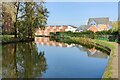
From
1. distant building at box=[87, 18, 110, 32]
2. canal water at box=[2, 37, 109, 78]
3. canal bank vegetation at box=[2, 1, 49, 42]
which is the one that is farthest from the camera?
distant building at box=[87, 18, 110, 32]

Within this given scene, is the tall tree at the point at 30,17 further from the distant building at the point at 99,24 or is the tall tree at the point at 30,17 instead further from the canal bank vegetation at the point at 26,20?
the distant building at the point at 99,24

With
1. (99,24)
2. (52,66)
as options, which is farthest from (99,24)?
(52,66)

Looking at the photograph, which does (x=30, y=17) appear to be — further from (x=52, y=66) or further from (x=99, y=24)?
(x=99, y=24)

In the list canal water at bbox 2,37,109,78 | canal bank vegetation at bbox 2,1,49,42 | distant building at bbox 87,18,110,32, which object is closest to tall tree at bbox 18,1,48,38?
canal bank vegetation at bbox 2,1,49,42

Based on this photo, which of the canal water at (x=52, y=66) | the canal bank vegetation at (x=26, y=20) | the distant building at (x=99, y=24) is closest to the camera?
the canal water at (x=52, y=66)

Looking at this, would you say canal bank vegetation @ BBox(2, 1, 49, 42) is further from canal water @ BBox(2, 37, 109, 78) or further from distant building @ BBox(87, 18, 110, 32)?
distant building @ BBox(87, 18, 110, 32)

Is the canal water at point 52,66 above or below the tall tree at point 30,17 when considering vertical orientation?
below

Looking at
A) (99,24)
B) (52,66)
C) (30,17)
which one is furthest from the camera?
(99,24)

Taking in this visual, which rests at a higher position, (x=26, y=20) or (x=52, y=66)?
(x=26, y=20)

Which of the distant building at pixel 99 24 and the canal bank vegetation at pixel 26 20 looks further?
the distant building at pixel 99 24

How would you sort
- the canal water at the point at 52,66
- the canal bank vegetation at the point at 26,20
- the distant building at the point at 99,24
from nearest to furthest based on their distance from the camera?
the canal water at the point at 52,66 → the canal bank vegetation at the point at 26,20 → the distant building at the point at 99,24

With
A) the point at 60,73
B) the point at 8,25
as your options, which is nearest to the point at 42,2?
the point at 8,25

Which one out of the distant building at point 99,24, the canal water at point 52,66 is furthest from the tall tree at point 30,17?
the distant building at point 99,24

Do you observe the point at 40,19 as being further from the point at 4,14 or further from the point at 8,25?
the point at 4,14
